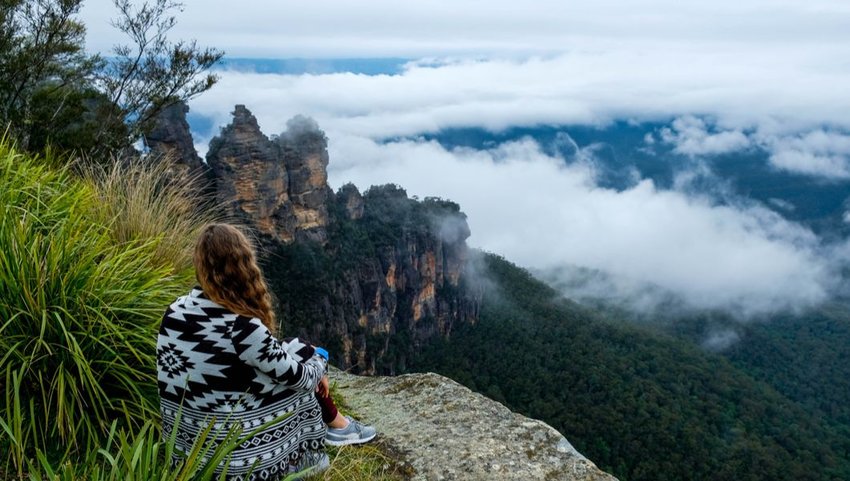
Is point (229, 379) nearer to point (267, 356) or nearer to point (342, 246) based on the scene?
point (267, 356)

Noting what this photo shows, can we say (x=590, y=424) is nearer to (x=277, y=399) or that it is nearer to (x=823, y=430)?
(x=823, y=430)

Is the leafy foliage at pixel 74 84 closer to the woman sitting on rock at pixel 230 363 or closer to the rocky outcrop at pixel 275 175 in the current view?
the woman sitting on rock at pixel 230 363

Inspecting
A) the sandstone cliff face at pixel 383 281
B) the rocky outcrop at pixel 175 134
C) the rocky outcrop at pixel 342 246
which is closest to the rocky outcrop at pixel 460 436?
the rocky outcrop at pixel 342 246

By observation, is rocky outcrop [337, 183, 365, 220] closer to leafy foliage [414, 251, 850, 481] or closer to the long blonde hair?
leafy foliage [414, 251, 850, 481]

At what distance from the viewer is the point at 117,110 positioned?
9.87 meters

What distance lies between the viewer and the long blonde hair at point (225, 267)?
2.58m

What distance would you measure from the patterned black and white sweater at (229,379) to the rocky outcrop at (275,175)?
26.7 meters

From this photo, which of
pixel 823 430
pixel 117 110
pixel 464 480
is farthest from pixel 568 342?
pixel 464 480

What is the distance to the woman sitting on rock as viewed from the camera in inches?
102

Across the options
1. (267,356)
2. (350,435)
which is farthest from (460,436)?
(267,356)

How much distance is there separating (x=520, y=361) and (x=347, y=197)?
18.0 m

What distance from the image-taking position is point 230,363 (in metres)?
2.63

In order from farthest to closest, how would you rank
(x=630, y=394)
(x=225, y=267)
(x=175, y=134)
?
(x=630, y=394)
(x=175, y=134)
(x=225, y=267)

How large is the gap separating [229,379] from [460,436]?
78.7 inches
